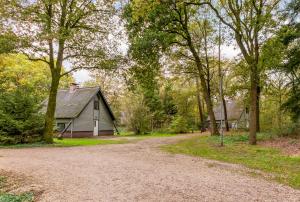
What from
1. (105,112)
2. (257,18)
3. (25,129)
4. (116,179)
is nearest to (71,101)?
(105,112)

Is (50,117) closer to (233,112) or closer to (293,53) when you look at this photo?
(293,53)

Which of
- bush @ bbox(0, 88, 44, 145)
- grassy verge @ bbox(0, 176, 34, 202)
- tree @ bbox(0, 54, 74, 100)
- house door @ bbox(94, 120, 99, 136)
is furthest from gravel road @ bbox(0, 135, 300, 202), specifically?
house door @ bbox(94, 120, 99, 136)

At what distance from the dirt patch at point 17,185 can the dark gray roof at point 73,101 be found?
987 inches

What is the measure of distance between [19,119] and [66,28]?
25.6ft

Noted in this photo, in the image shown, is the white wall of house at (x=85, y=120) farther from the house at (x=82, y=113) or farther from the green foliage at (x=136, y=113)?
the green foliage at (x=136, y=113)

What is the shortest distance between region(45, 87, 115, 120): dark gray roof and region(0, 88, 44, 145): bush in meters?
11.0

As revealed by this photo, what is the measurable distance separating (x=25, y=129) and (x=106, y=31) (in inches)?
381

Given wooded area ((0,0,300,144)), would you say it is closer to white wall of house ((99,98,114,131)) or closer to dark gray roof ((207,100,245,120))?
white wall of house ((99,98,114,131))

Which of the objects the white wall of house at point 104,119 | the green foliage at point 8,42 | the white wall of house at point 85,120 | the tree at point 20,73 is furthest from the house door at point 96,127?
the green foliage at point 8,42

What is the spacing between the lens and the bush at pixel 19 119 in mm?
22047

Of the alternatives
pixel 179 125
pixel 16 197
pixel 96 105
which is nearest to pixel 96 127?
pixel 96 105

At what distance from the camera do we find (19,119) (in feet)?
75.7

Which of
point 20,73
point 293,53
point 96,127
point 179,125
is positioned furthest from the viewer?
point 179,125

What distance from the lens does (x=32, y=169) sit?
36.5 feet
